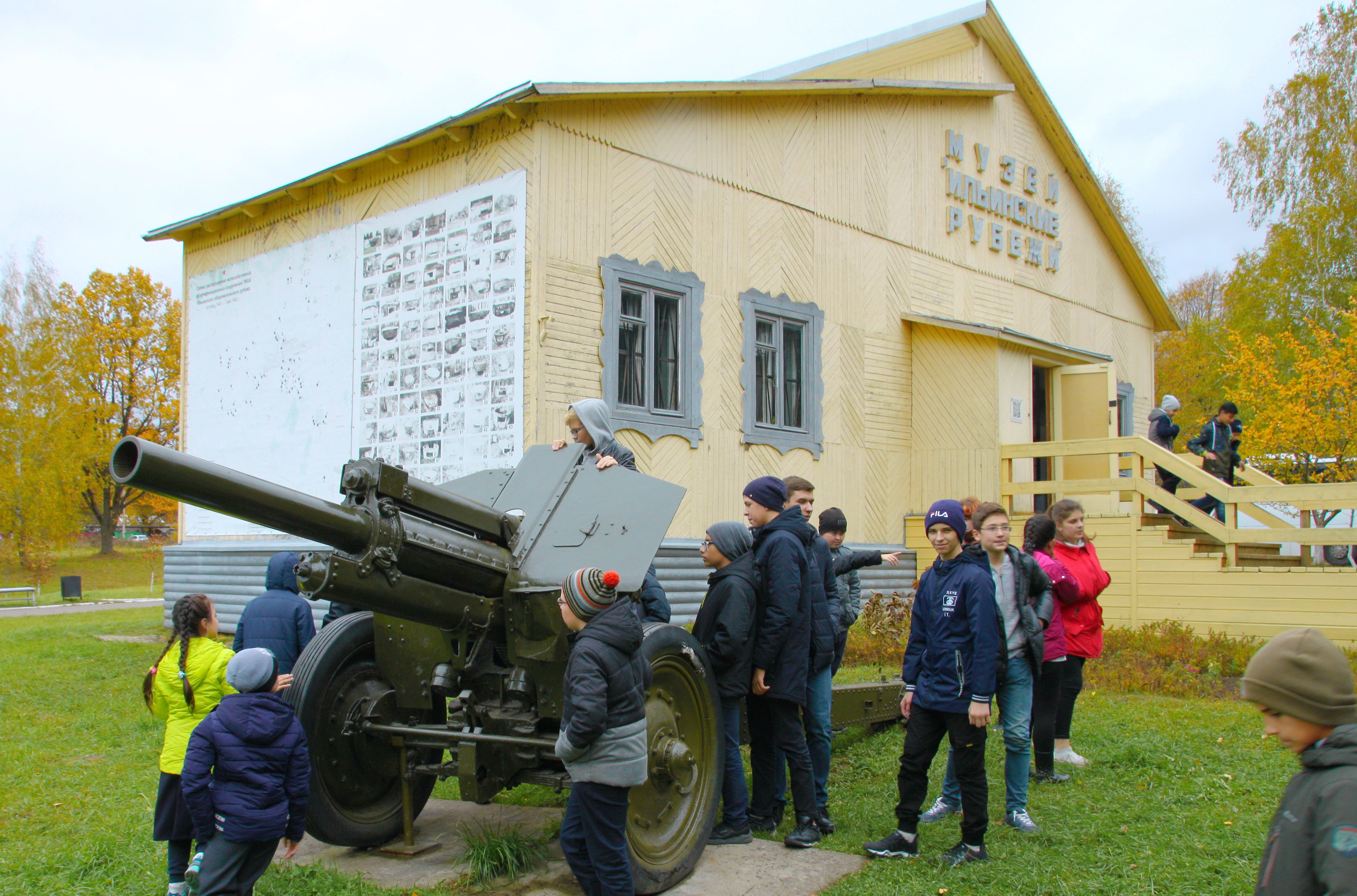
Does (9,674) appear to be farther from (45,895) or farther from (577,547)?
(577,547)

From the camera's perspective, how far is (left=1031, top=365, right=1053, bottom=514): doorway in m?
16.4

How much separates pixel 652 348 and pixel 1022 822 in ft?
23.3

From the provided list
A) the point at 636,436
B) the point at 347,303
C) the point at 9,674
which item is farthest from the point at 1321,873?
the point at 9,674

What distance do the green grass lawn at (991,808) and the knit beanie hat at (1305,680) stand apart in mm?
2699

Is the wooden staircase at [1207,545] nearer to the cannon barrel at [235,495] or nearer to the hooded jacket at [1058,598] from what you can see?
the hooded jacket at [1058,598]

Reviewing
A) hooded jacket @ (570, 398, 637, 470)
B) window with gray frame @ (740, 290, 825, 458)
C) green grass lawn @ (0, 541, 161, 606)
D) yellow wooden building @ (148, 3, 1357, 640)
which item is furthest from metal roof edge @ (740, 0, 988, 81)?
green grass lawn @ (0, 541, 161, 606)

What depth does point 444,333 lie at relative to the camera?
11.3m

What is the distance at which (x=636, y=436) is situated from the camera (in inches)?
440

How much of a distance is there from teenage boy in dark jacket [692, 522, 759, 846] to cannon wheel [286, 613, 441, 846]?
1.53 metres

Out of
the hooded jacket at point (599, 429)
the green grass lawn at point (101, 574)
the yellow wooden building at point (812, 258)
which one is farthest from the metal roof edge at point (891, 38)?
the green grass lawn at point (101, 574)

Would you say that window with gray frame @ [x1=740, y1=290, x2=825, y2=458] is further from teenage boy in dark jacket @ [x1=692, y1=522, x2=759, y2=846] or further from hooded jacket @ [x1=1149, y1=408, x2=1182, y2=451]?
teenage boy in dark jacket @ [x1=692, y1=522, x2=759, y2=846]

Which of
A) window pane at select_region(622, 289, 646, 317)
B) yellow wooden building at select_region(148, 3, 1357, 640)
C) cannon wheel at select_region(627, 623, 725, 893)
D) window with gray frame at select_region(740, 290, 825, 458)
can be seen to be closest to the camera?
cannon wheel at select_region(627, 623, 725, 893)

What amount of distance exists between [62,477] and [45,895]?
32276 millimetres

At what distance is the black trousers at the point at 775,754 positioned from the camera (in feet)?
17.9
